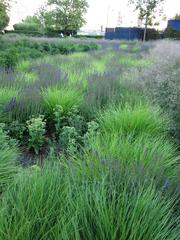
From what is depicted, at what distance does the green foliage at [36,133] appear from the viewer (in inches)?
130

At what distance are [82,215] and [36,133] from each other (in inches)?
78.6

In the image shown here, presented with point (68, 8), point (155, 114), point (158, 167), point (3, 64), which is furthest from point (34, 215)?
point (68, 8)

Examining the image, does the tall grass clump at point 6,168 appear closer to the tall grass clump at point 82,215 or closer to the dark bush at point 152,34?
the tall grass clump at point 82,215

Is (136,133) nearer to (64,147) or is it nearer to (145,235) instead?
(64,147)

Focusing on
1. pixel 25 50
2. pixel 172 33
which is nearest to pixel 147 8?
pixel 172 33

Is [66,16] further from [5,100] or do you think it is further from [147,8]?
[5,100]

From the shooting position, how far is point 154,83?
557cm

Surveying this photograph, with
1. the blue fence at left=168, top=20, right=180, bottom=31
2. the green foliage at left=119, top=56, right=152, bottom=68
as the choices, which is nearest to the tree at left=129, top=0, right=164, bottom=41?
the blue fence at left=168, top=20, right=180, bottom=31

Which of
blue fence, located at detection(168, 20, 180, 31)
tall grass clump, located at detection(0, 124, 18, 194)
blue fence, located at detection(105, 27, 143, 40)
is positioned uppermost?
blue fence, located at detection(168, 20, 180, 31)

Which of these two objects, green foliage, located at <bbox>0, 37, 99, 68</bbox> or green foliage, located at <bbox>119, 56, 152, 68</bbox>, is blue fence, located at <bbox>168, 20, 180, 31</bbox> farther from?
green foliage, located at <bbox>119, 56, 152, 68</bbox>

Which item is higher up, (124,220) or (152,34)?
(124,220)

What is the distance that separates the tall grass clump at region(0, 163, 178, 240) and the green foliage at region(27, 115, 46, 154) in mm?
1552

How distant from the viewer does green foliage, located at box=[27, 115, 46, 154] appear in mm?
3299

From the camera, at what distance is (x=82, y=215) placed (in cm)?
149
